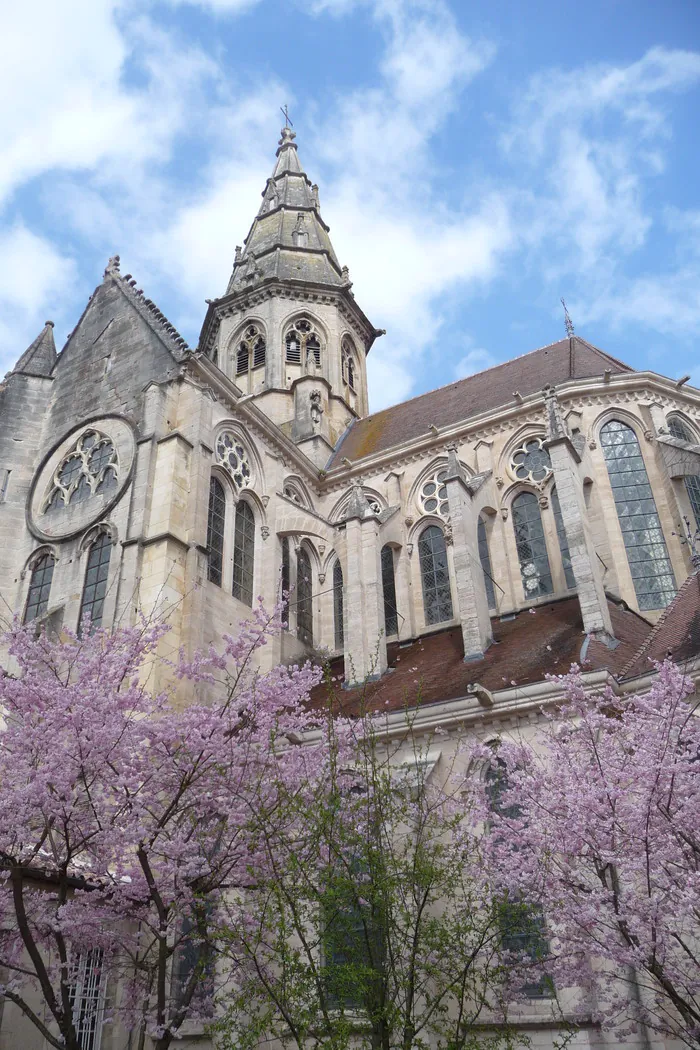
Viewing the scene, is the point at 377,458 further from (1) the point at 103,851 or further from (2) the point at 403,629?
(1) the point at 103,851

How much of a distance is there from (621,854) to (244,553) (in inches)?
454

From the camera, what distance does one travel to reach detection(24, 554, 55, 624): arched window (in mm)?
17453

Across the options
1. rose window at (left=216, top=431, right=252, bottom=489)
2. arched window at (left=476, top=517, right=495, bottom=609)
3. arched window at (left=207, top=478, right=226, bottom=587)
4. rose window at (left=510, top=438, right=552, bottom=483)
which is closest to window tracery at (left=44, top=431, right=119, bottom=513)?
arched window at (left=207, top=478, right=226, bottom=587)

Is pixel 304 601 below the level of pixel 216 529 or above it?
below

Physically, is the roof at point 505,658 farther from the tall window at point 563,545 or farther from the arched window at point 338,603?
the arched window at point 338,603

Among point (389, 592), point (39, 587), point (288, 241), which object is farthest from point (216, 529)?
point (288, 241)

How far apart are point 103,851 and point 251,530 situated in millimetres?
11151

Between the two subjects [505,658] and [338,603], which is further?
[338,603]

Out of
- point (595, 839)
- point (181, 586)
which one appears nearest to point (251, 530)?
point (181, 586)

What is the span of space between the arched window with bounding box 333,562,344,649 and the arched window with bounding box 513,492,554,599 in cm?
440

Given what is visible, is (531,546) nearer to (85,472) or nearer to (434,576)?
(434,576)

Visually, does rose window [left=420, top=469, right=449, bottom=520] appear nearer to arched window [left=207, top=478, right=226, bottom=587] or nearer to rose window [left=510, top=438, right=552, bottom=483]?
rose window [left=510, top=438, right=552, bottom=483]

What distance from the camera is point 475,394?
2420 cm

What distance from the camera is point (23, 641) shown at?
35.8ft
